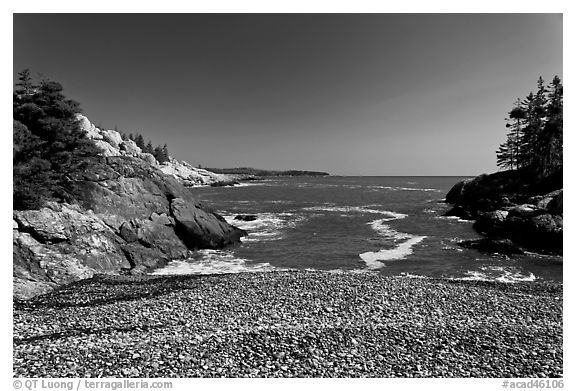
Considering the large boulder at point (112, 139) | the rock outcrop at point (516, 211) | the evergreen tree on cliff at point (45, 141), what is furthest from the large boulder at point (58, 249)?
the large boulder at point (112, 139)

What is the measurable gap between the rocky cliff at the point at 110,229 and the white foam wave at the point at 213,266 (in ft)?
4.29

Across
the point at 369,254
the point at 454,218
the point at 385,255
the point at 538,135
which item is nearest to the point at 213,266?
the point at 369,254

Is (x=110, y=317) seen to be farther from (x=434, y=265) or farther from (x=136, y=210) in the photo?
(x=434, y=265)

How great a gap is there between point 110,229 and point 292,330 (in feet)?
64.0

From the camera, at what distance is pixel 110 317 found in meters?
11.9

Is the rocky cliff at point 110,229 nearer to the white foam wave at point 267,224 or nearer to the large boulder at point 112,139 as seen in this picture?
the white foam wave at point 267,224

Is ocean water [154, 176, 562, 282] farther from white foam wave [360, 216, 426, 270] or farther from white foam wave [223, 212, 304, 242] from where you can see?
white foam wave [223, 212, 304, 242]

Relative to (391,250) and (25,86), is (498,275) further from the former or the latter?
(25,86)

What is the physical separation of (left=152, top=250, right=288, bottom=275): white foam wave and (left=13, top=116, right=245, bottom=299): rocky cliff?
1.31m

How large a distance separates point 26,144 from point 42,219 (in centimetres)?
542

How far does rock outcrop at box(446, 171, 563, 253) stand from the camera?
28453 millimetres

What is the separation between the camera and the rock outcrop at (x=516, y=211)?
28.5 metres

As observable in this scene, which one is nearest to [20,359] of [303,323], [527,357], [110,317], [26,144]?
[110,317]

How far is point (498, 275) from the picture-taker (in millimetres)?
22031
